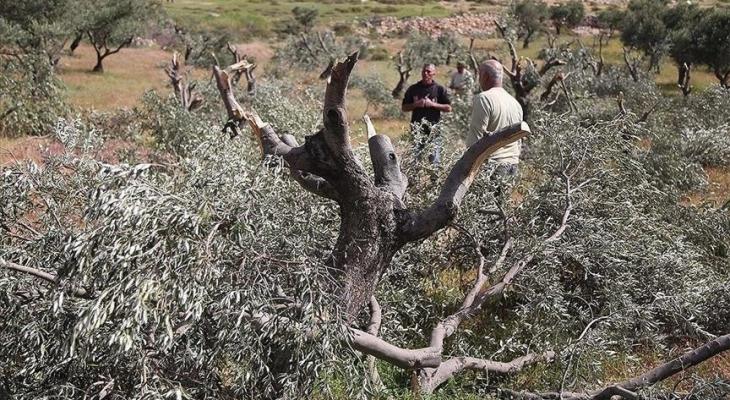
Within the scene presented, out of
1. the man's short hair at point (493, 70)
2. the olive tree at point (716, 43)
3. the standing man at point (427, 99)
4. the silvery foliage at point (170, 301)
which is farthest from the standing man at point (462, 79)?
the olive tree at point (716, 43)

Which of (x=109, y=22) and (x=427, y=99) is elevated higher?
(x=427, y=99)

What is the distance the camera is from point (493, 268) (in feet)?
16.6

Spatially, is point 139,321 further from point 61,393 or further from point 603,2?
point 603,2

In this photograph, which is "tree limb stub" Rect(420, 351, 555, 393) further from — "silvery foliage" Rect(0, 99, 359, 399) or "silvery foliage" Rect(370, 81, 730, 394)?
"silvery foliage" Rect(0, 99, 359, 399)

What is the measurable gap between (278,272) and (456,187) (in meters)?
1.20

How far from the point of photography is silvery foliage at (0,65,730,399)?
283 centimetres

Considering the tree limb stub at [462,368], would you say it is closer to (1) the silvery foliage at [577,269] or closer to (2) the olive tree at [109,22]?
(1) the silvery foliage at [577,269]

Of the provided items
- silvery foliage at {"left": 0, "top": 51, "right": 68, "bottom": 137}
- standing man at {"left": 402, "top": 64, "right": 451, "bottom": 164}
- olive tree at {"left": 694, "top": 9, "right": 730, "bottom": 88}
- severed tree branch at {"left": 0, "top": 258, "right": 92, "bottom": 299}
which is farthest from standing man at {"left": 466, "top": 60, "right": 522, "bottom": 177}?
olive tree at {"left": 694, "top": 9, "right": 730, "bottom": 88}

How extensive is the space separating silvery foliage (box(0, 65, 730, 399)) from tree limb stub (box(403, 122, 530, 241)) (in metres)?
0.68

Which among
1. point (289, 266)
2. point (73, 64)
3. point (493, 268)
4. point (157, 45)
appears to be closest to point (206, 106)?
point (493, 268)

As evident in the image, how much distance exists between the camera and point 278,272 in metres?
3.41

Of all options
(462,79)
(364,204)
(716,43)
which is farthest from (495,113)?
(716,43)

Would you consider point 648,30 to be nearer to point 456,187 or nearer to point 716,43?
point 716,43

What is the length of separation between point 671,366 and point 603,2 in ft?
249
